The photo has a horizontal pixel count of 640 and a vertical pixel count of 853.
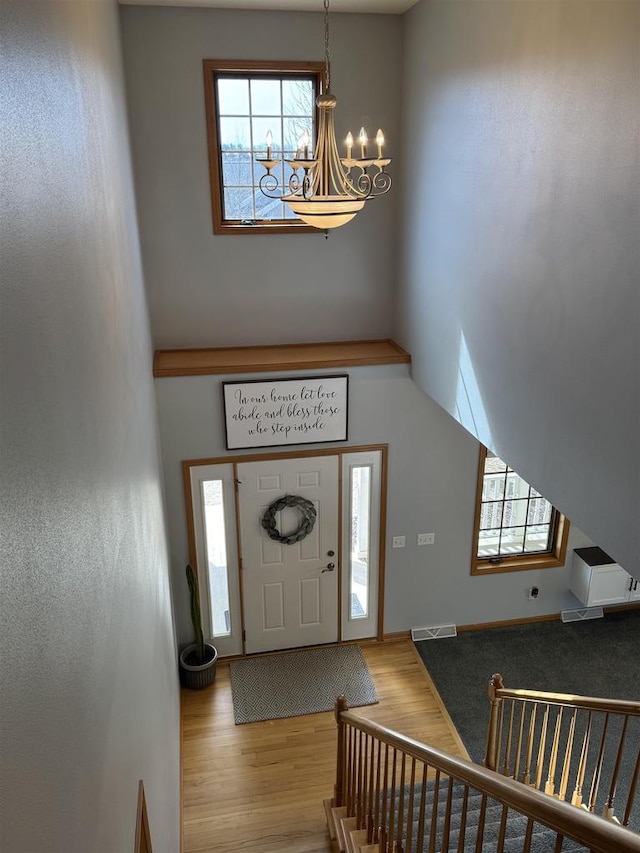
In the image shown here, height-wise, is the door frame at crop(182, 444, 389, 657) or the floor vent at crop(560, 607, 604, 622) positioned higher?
the door frame at crop(182, 444, 389, 657)

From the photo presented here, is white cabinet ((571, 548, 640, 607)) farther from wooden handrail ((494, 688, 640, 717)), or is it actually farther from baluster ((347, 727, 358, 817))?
baluster ((347, 727, 358, 817))

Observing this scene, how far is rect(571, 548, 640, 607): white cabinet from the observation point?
6.16 m

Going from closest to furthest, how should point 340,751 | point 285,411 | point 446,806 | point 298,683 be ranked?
point 446,806 < point 340,751 < point 285,411 < point 298,683

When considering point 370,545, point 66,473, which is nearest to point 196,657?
point 370,545

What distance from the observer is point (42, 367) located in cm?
144

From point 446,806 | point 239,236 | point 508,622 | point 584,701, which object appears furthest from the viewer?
point 508,622

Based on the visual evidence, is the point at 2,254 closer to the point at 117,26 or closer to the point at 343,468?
the point at 117,26

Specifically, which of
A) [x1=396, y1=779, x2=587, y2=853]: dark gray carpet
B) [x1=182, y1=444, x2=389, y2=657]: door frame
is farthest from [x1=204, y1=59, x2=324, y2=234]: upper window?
[x1=396, y1=779, x2=587, y2=853]: dark gray carpet

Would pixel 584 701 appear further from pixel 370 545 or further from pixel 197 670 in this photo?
pixel 197 670

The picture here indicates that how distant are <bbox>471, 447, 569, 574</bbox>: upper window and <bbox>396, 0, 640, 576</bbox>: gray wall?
1805 millimetres

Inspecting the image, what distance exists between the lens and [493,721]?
4312mm

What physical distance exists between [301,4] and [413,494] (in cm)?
370

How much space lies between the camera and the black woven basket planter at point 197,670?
5.64 meters

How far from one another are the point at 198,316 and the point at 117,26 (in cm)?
195
